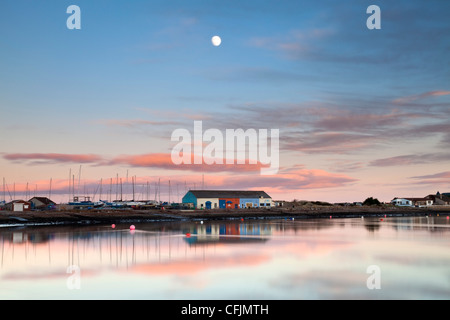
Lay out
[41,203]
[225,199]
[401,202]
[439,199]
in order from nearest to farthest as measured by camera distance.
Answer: [41,203]
[225,199]
[401,202]
[439,199]

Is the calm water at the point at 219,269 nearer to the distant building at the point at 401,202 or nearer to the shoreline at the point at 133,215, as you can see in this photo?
the shoreline at the point at 133,215

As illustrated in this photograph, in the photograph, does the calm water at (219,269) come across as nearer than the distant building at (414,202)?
Yes

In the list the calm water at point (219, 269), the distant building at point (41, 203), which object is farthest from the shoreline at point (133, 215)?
the distant building at point (41, 203)

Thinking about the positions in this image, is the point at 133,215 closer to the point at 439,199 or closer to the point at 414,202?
the point at 414,202

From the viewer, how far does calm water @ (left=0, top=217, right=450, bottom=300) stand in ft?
60.6

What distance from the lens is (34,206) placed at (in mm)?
95125

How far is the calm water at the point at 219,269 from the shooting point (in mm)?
18469

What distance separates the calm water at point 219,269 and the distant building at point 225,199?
63.9 metres

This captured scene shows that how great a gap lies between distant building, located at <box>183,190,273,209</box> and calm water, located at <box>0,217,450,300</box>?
Answer: 63861mm

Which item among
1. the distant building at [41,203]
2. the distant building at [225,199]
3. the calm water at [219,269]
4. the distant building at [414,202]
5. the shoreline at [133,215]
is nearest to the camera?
the calm water at [219,269]

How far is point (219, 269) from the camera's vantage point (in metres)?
23.9

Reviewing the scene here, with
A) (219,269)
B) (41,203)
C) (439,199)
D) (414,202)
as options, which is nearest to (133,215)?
(41,203)

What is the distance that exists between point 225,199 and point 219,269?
Answer: 81.2 metres

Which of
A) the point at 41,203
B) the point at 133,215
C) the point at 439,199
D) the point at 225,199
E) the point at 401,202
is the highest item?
the point at 225,199
